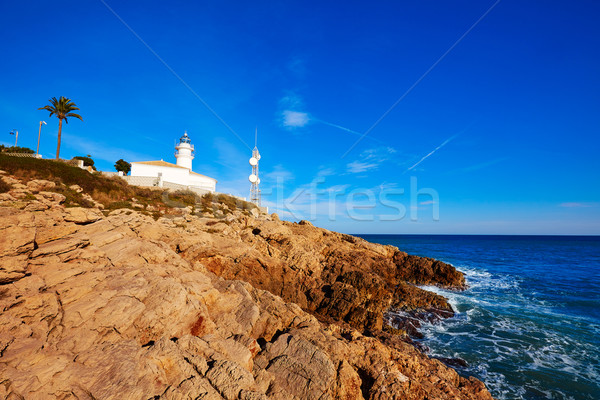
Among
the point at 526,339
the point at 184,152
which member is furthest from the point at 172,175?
the point at 526,339

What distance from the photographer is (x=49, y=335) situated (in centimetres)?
639

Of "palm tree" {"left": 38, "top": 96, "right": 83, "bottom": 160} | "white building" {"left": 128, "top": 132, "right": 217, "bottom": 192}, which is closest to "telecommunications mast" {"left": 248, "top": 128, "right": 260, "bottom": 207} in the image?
"white building" {"left": 128, "top": 132, "right": 217, "bottom": 192}

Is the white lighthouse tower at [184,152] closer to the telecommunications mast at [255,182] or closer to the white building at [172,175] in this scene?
the white building at [172,175]

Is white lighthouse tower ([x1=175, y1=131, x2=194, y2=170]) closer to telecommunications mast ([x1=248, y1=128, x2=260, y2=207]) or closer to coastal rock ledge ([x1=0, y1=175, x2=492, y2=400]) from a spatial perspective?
telecommunications mast ([x1=248, y1=128, x2=260, y2=207])

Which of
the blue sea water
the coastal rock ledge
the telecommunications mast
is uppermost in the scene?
the telecommunications mast

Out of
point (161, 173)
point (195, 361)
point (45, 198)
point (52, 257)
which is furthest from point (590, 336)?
point (161, 173)

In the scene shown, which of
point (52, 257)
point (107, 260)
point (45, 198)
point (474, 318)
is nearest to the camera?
point (52, 257)

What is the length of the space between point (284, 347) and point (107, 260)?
285 inches

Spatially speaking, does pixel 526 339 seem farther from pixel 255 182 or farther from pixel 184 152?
pixel 184 152

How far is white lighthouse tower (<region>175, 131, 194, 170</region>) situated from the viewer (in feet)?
179

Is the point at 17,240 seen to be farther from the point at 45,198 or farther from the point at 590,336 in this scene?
the point at 590,336

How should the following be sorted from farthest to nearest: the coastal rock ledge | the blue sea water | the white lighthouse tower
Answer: the white lighthouse tower < the blue sea water < the coastal rock ledge

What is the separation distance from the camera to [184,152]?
54.6 metres

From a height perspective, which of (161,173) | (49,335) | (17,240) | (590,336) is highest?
(161,173)
